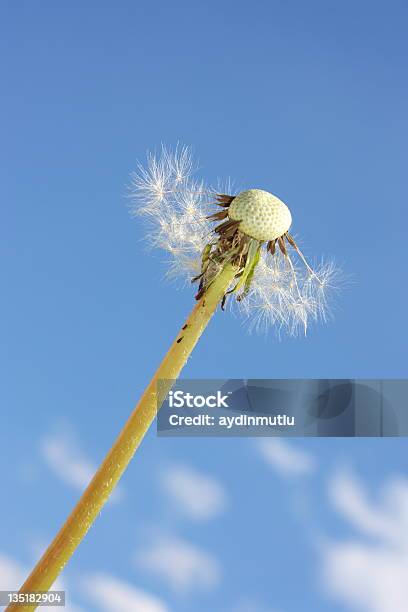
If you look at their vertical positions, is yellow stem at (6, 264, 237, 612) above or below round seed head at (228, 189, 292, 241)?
below

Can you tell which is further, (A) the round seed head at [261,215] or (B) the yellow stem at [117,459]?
(A) the round seed head at [261,215]

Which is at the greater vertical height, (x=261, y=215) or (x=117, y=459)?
(x=261, y=215)

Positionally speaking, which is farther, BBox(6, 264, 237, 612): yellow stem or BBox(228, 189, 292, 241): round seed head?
BBox(228, 189, 292, 241): round seed head

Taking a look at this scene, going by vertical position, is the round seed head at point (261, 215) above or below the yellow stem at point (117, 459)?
above

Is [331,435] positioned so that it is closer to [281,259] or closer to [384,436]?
[384,436]
